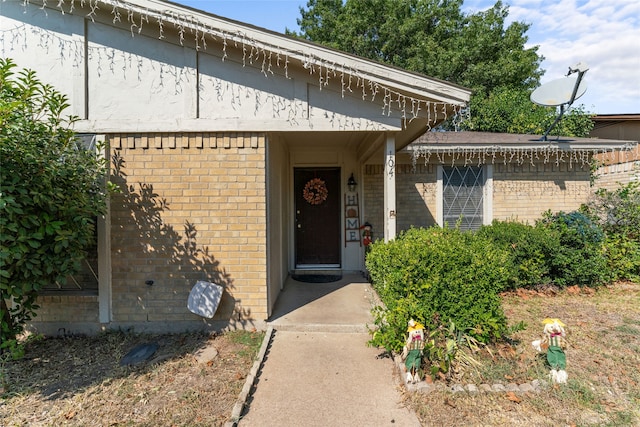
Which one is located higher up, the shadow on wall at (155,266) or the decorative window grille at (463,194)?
the decorative window grille at (463,194)

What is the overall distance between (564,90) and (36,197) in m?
8.75

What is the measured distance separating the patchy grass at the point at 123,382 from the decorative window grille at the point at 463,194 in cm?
517

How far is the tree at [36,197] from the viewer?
9.89 ft

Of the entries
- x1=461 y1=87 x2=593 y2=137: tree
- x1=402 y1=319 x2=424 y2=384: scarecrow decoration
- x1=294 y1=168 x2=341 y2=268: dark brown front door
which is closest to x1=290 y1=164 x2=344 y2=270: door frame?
x1=294 y1=168 x2=341 y2=268: dark brown front door

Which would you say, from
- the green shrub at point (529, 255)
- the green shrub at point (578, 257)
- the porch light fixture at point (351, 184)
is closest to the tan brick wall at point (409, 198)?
the porch light fixture at point (351, 184)

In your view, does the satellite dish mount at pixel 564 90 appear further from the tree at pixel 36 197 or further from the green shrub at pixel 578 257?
the tree at pixel 36 197

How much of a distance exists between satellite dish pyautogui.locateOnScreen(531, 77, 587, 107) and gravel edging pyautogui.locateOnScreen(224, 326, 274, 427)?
23.3 feet

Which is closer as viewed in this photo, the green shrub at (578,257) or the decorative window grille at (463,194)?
the green shrub at (578,257)

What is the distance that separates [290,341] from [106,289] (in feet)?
8.19

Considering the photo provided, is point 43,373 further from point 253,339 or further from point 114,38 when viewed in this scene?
point 114,38

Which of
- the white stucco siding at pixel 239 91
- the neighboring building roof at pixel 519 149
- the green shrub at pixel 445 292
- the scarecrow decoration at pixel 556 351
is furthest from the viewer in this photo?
Answer: the neighboring building roof at pixel 519 149

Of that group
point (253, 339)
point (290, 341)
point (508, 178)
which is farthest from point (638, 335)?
point (253, 339)

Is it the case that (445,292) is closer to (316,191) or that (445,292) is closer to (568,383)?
(568,383)

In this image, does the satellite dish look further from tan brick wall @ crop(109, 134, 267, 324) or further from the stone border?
tan brick wall @ crop(109, 134, 267, 324)
